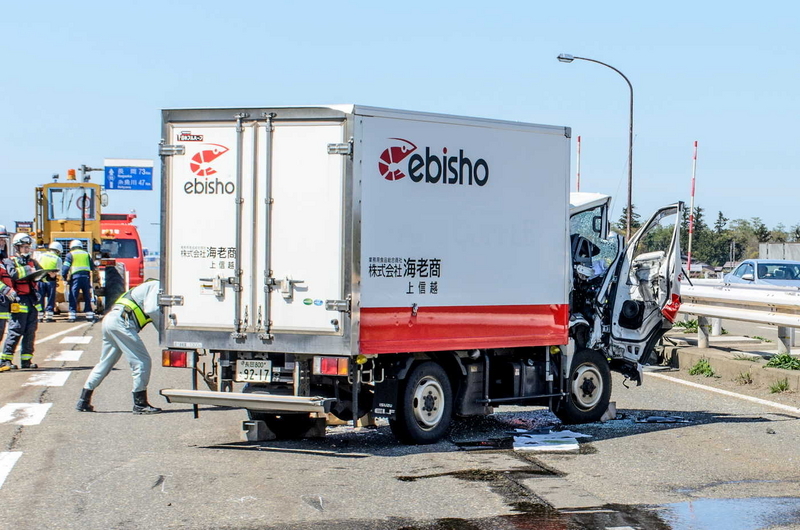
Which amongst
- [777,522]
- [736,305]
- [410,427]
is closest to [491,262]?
[410,427]

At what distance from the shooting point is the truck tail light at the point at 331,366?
880 cm

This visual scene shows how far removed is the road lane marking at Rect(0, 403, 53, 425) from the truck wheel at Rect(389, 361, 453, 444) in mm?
3829

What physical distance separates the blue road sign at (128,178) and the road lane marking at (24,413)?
45.9 m

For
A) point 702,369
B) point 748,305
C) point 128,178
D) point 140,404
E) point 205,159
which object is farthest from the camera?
point 128,178

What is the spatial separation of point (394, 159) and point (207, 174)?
5.42ft

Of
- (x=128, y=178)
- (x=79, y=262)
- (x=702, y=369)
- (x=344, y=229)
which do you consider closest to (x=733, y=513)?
(x=344, y=229)

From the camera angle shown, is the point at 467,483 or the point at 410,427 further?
the point at 410,427

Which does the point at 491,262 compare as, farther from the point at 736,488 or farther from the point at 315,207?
the point at 736,488

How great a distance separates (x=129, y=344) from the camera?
1129 cm

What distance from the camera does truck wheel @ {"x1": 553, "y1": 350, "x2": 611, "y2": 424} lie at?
35.8 ft

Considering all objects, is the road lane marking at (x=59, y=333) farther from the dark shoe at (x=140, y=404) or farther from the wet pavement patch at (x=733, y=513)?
the wet pavement patch at (x=733, y=513)

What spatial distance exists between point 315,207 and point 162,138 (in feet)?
5.50

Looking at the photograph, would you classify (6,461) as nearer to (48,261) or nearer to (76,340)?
(76,340)

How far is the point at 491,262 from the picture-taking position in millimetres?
9883
